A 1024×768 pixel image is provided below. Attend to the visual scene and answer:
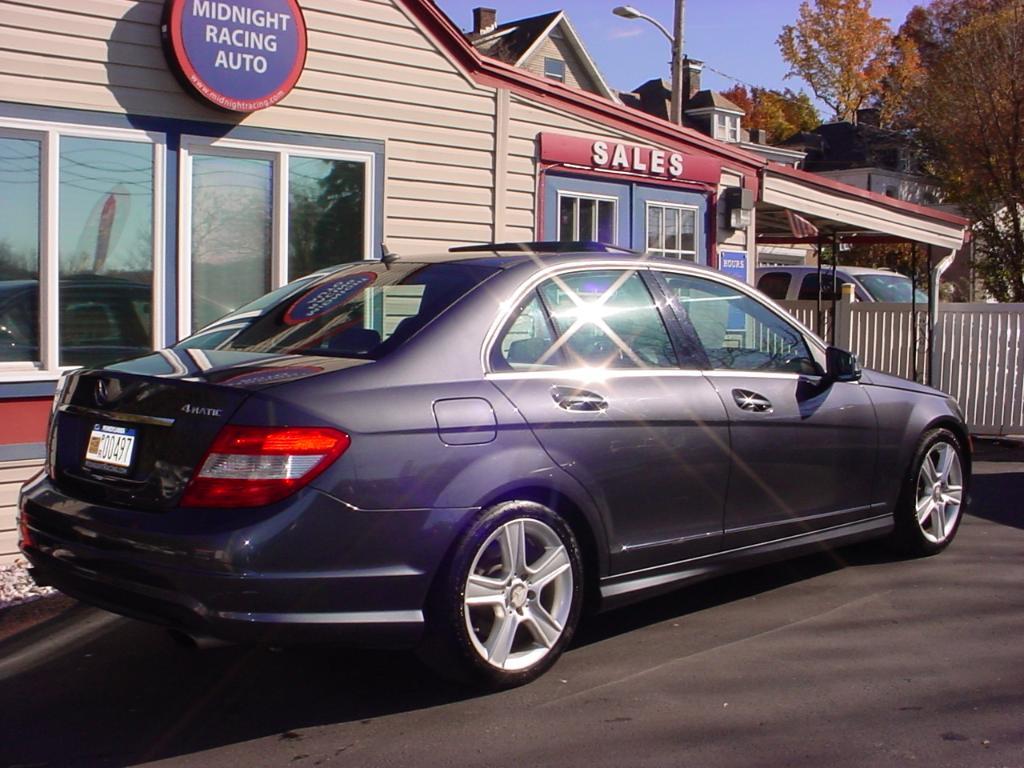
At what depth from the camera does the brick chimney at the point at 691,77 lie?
154 feet

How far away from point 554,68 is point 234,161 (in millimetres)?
29633

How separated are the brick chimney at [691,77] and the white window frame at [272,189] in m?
40.2

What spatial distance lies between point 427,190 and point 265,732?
17.4 ft

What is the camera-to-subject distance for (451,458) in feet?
13.2

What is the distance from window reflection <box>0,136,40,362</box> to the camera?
6723 mm

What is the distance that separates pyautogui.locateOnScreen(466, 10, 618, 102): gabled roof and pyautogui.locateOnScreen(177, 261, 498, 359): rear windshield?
2989 centimetres

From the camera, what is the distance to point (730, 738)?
12.8 ft

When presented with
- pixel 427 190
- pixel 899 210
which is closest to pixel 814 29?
pixel 899 210

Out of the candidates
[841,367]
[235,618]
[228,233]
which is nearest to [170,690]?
[235,618]

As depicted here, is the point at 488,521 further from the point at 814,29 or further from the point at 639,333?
the point at 814,29

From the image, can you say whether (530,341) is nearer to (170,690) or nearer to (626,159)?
(170,690)

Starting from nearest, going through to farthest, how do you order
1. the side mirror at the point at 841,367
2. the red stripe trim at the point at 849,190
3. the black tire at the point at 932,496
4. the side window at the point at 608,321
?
the side window at the point at 608,321 → the side mirror at the point at 841,367 → the black tire at the point at 932,496 → the red stripe trim at the point at 849,190

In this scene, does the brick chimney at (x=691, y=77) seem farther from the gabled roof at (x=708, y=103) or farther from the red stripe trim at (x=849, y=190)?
the red stripe trim at (x=849, y=190)

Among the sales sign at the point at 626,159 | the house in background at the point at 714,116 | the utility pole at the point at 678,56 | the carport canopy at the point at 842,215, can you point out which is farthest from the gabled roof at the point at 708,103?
the sales sign at the point at 626,159
